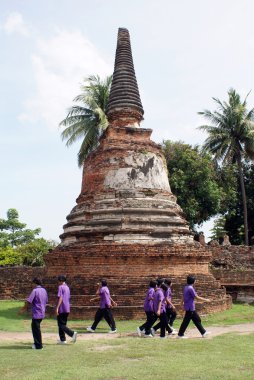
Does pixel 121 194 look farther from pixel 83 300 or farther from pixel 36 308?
pixel 36 308

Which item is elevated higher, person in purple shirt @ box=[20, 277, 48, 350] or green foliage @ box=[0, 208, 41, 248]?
green foliage @ box=[0, 208, 41, 248]

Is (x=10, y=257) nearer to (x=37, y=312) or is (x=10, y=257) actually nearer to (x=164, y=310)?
(x=164, y=310)

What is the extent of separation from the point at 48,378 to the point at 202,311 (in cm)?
726

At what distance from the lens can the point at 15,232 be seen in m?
37.7

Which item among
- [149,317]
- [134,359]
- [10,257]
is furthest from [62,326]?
[10,257]

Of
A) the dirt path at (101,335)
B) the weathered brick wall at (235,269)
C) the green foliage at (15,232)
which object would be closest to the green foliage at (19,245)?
the green foliage at (15,232)

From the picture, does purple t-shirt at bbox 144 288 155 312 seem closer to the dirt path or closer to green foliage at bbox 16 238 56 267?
the dirt path

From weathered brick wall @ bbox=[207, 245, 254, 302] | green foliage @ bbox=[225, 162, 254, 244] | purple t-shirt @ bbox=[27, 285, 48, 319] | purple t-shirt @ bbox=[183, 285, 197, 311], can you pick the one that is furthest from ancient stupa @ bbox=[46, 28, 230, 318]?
green foliage @ bbox=[225, 162, 254, 244]

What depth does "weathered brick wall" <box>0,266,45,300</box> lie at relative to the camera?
2045cm

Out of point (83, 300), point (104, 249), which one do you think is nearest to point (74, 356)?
point (83, 300)

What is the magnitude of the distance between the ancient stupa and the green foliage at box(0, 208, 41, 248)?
22.6 metres

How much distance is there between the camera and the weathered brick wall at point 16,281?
2045cm

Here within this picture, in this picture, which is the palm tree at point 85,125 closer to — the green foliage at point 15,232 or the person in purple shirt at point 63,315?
the green foliage at point 15,232

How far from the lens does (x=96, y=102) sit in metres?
30.4
